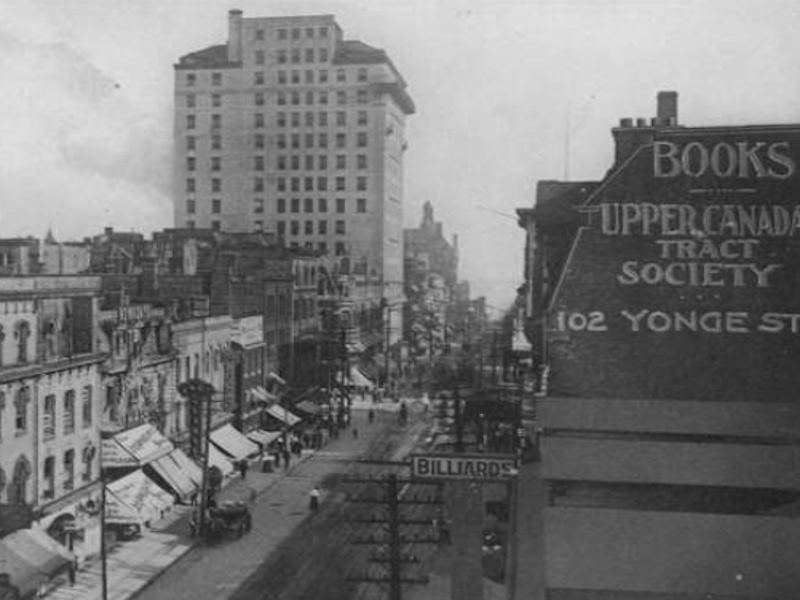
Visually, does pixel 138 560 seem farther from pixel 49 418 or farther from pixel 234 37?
pixel 234 37

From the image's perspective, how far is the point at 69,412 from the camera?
3978 cm

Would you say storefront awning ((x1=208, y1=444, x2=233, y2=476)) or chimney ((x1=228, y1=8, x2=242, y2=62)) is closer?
storefront awning ((x1=208, y1=444, x2=233, y2=476))

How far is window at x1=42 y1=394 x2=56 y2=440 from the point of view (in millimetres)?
37719

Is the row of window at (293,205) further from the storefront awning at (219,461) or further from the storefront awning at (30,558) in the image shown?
the storefront awning at (30,558)

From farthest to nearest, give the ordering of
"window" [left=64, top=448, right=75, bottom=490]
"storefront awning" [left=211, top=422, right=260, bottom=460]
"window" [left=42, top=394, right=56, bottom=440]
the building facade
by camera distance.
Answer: "storefront awning" [left=211, top=422, right=260, bottom=460]
"window" [left=64, top=448, right=75, bottom=490]
"window" [left=42, top=394, right=56, bottom=440]
the building facade

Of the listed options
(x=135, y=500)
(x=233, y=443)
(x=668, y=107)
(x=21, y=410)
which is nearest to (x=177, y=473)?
(x=135, y=500)

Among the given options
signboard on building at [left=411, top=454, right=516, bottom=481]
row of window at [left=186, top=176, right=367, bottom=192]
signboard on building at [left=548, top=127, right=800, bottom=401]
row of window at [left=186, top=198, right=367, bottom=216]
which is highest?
row of window at [left=186, top=176, right=367, bottom=192]

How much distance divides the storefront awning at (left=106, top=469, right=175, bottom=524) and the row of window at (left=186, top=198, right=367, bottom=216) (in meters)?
74.6

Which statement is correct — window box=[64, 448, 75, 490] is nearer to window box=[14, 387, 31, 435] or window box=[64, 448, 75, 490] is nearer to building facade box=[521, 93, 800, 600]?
window box=[14, 387, 31, 435]

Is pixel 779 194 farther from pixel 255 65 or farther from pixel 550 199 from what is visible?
pixel 255 65

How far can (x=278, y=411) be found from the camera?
65000 mm

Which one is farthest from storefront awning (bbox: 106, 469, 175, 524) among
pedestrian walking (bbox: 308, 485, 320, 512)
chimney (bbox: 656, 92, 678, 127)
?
chimney (bbox: 656, 92, 678, 127)

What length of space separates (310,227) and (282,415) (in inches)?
2096

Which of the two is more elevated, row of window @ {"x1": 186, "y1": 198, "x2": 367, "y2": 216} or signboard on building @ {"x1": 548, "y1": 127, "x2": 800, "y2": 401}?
row of window @ {"x1": 186, "y1": 198, "x2": 367, "y2": 216}
